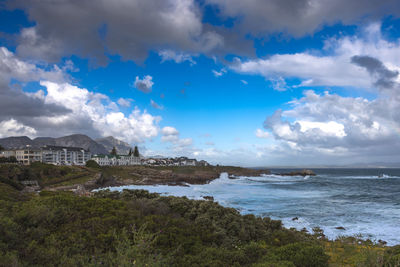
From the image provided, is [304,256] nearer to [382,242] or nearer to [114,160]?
[382,242]

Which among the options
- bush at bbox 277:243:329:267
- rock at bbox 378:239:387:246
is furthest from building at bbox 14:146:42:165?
rock at bbox 378:239:387:246

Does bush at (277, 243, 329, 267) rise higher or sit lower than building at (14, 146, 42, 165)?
lower

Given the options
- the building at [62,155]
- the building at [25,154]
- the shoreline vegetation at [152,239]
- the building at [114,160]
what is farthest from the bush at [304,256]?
the building at [114,160]

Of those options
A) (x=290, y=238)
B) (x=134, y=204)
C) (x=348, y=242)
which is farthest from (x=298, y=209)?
(x=134, y=204)

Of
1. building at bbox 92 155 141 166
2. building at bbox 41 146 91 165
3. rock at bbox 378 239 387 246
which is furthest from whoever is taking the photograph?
building at bbox 92 155 141 166

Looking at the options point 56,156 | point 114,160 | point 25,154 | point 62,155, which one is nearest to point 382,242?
point 25,154

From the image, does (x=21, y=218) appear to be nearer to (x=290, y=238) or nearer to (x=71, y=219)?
(x=71, y=219)

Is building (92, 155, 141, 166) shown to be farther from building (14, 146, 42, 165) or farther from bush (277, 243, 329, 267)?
bush (277, 243, 329, 267)

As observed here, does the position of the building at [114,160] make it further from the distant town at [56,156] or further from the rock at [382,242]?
the rock at [382,242]

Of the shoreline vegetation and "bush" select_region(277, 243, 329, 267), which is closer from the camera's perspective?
the shoreline vegetation

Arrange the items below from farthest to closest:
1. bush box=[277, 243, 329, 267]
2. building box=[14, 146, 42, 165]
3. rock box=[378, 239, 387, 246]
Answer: building box=[14, 146, 42, 165] < rock box=[378, 239, 387, 246] < bush box=[277, 243, 329, 267]
